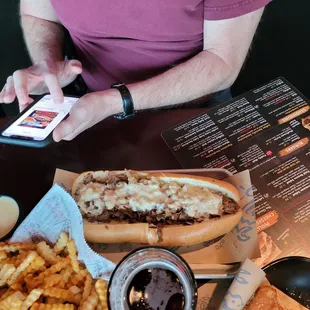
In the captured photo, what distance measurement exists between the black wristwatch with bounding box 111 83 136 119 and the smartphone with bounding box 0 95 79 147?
193mm

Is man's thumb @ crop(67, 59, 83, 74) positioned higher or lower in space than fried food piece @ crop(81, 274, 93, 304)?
higher

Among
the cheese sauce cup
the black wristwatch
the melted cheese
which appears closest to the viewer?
the cheese sauce cup

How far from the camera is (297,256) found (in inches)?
48.3

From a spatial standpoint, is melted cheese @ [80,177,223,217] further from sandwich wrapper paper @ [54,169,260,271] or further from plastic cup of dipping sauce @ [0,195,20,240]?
plastic cup of dipping sauce @ [0,195,20,240]

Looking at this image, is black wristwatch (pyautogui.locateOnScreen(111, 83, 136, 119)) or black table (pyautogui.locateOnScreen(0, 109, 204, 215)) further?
black wristwatch (pyautogui.locateOnScreen(111, 83, 136, 119))

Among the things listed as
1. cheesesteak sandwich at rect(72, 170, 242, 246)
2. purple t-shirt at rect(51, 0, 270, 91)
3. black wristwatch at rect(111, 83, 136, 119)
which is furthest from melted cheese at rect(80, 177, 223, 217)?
purple t-shirt at rect(51, 0, 270, 91)

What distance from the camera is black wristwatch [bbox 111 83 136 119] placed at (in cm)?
155

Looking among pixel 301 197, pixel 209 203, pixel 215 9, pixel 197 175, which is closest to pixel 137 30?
pixel 215 9

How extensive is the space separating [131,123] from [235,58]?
0.46 meters

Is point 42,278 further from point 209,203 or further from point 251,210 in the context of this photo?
point 251,210

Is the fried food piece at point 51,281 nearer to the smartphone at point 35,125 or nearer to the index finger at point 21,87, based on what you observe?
the smartphone at point 35,125

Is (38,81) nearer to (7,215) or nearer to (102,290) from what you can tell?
(7,215)

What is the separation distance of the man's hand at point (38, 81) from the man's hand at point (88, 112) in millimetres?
82

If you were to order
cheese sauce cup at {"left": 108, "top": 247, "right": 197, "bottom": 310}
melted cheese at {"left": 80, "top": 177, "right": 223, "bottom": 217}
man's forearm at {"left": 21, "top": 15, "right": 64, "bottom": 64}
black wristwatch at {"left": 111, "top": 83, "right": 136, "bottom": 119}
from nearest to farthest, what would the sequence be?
cheese sauce cup at {"left": 108, "top": 247, "right": 197, "bottom": 310} → melted cheese at {"left": 80, "top": 177, "right": 223, "bottom": 217} → black wristwatch at {"left": 111, "top": 83, "right": 136, "bottom": 119} → man's forearm at {"left": 21, "top": 15, "right": 64, "bottom": 64}
